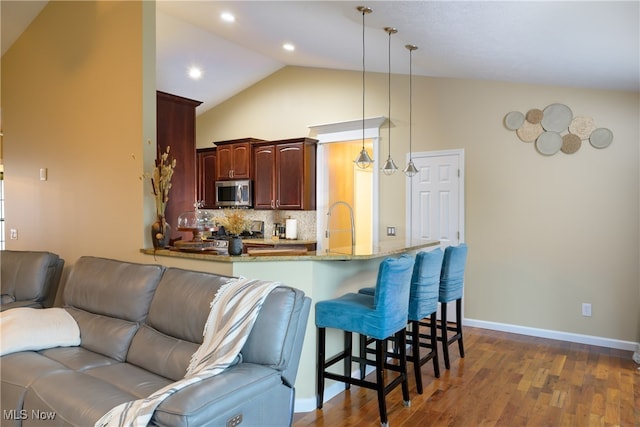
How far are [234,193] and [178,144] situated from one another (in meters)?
2.14

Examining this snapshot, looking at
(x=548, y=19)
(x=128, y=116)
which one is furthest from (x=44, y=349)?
(x=548, y=19)

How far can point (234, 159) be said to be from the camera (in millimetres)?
6562

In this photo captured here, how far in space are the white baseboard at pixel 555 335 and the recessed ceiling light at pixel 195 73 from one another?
4.74 meters

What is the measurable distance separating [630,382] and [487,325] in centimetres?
156

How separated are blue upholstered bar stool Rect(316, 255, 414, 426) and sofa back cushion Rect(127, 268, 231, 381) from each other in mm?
858

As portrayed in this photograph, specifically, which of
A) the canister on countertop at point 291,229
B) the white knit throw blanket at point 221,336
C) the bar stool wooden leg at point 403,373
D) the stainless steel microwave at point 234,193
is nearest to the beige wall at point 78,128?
the white knit throw blanket at point 221,336

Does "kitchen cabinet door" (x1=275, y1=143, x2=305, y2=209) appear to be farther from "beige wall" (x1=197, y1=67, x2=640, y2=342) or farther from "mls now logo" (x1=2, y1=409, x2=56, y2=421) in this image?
"mls now logo" (x1=2, y1=409, x2=56, y2=421)

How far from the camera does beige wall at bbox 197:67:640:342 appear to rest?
4.01 metres

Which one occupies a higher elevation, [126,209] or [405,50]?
[405,50]

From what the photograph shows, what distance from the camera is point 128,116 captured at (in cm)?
347

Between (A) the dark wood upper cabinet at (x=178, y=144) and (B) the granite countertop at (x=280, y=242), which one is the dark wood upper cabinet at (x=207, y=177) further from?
(A) the dark wood upper cabinet at (x=178, y=144)

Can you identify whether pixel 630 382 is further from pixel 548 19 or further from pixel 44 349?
pixel 44 349

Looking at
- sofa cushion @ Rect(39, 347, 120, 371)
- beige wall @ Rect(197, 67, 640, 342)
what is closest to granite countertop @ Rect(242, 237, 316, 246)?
beige wall @ Rect(197, 67, 640, 342)

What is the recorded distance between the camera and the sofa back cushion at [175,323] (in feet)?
7.39
